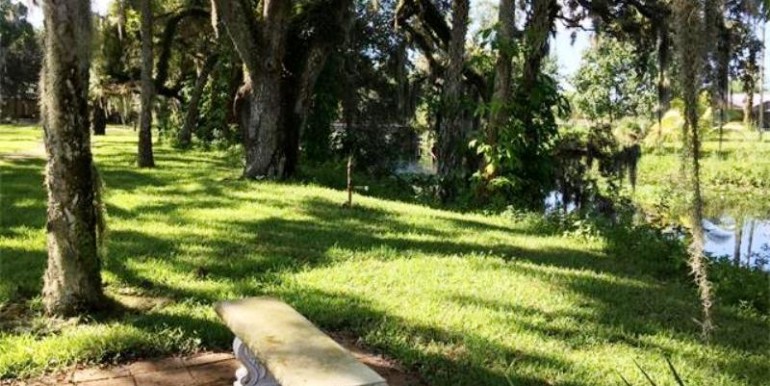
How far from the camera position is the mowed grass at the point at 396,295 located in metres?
3.97

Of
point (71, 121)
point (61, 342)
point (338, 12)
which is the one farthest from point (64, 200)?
point (338, 12)

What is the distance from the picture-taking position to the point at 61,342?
3.99m

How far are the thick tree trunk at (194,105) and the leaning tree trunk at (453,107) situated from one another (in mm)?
8540

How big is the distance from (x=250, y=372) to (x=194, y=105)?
16258mm

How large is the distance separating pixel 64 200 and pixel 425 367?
239cm

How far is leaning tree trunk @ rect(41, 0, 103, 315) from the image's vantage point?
407cm

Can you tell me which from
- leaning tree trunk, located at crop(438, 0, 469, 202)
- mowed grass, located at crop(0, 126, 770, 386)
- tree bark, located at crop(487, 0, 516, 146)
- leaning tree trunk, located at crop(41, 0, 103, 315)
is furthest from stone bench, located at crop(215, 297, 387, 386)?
leaning tree trunk, located at crop(438, 0, 469, 202)

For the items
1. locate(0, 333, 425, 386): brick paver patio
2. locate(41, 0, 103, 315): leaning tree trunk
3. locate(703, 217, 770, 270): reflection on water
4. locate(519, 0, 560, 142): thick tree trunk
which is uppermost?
locate(519, 0, 560, 142): thick tree trunk

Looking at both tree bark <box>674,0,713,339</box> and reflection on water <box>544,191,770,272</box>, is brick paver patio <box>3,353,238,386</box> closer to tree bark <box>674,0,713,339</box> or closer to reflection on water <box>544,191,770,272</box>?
tree bark <box>674,0,713,339</box>

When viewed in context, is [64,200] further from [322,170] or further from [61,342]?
[322,170]

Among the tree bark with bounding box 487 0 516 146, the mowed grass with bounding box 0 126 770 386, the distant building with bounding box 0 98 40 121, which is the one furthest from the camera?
the distant building with bounding box 0 98 40 121

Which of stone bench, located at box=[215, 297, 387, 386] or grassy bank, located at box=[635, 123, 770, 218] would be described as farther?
grassy bank, located at box=[635, 123, 770, 218]

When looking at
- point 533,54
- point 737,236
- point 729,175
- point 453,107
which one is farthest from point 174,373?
point 729,175

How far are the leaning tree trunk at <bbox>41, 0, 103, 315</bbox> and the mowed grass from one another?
0.24 metres
